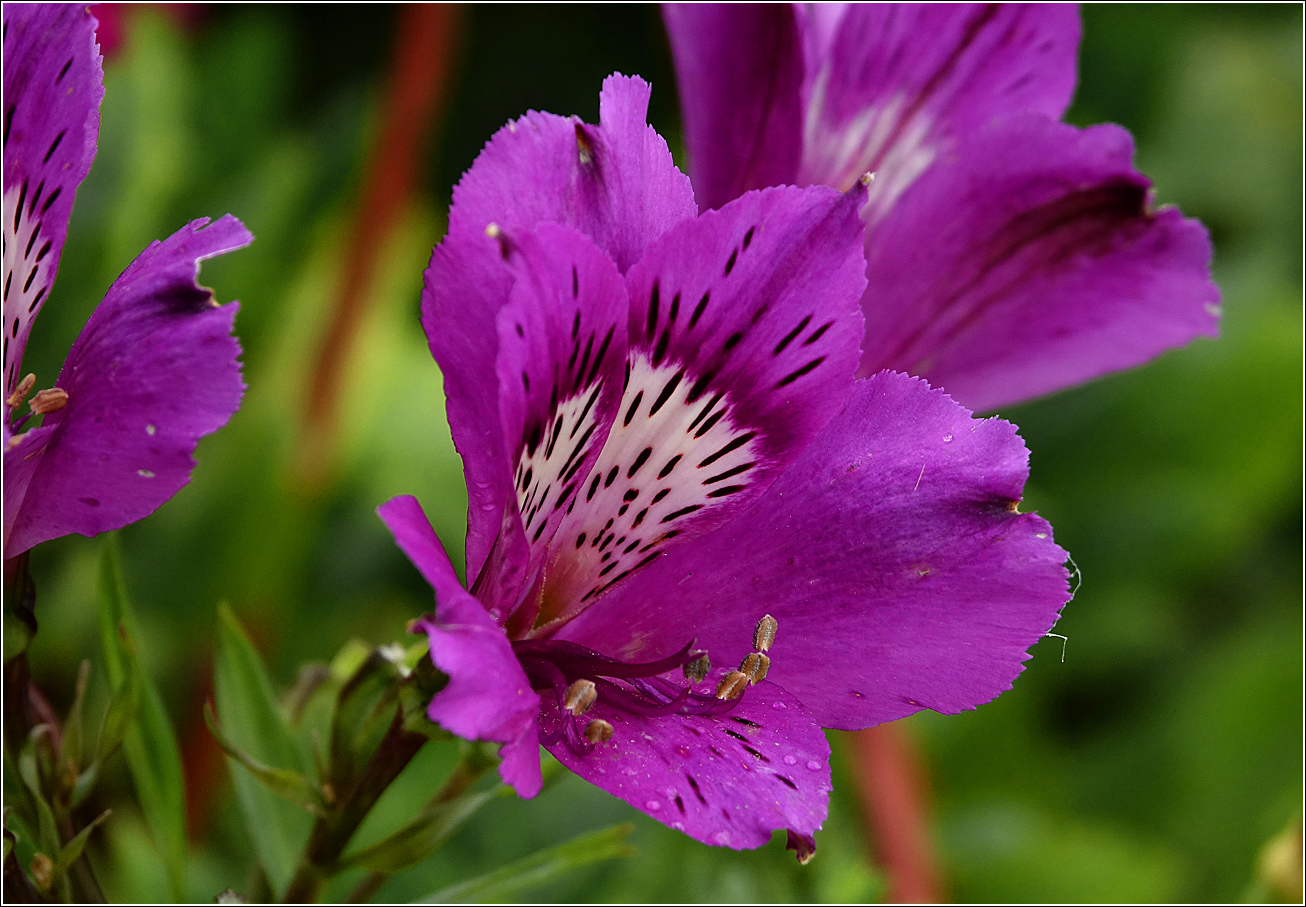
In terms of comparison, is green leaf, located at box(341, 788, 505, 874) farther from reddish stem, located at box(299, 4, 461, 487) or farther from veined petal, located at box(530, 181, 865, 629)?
reddish stem, located at box(299, 4, 461, 487)

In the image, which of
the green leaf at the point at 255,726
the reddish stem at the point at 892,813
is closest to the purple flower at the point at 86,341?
the green leaf at the point at 255,726

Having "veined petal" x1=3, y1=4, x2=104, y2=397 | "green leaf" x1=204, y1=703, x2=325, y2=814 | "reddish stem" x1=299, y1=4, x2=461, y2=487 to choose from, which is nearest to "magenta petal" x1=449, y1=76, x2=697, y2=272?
"veined petal" x1=3, y1=4, x2=104, y2=397

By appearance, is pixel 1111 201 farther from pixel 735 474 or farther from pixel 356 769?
pixel 356 769

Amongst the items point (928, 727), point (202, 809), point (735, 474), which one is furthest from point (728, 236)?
point (928, 727)

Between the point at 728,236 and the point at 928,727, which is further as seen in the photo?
the point at 928,727

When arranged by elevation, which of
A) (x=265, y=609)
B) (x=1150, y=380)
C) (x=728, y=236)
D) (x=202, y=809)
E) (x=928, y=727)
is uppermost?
(x=728, y=236)
